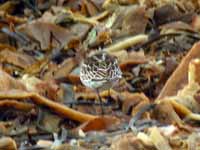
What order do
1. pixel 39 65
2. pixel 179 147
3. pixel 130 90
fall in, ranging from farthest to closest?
pixel 39 65, pixel 130 90, pixel 179 147

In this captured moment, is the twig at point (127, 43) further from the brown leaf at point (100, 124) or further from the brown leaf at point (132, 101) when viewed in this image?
the brown leaf at point (100, 124)

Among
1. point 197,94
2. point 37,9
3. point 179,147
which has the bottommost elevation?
point 179,147

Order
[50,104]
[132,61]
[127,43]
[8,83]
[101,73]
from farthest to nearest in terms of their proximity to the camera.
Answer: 1. [127,43]
2. [132,61]
3. [101,73]
4. [8,83]
5. [50,104]

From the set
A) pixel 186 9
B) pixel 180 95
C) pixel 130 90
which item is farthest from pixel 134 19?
pixel 180 95

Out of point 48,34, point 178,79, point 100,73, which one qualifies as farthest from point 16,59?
point 178,79

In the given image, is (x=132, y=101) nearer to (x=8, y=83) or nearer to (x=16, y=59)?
(x=8, y=83)

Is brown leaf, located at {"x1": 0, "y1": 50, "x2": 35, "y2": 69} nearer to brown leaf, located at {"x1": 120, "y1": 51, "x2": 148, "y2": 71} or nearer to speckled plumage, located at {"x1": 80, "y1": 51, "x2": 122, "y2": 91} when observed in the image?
brown leaf, located at {"x1": 120, "y1": 51, "x2": 148, "y2": 71}

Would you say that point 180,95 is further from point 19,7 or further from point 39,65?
point 19,7

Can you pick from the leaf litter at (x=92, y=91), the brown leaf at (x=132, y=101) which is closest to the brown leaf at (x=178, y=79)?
the leaf litter at (x=92, y=91)

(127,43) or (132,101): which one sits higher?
(127,43)
